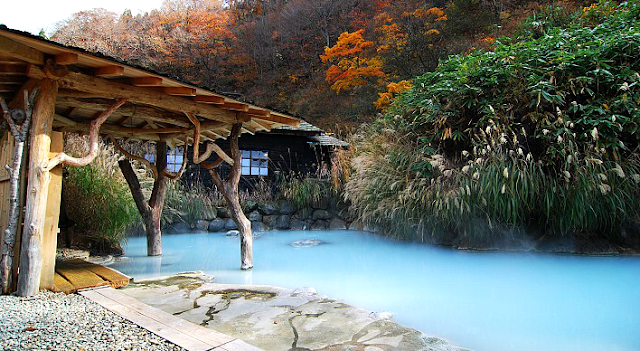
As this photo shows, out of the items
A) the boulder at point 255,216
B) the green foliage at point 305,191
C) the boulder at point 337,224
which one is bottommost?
the boulder at point 337,224

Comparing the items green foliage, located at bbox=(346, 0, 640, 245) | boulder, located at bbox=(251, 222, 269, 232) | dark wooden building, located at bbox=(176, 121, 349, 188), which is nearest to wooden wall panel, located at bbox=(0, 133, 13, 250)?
green foliage, located at bbox=(346, 0, 640, 245)

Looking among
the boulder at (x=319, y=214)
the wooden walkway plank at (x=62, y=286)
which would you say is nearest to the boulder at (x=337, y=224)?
the boulder at (x=319, y=214)

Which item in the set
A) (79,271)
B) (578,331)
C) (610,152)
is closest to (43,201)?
(79,271)

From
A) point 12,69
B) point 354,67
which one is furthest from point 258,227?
point 354,67

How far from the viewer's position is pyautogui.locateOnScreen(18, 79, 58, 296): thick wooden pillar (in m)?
2.69

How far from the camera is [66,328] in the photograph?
2.03 meters

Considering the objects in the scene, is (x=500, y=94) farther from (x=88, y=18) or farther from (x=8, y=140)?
(x=88, y=18)

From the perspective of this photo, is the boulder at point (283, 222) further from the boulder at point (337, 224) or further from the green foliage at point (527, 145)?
the green foliage at point (527, 145)

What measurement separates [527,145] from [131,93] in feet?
17.1

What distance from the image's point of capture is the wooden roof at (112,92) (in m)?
2.61

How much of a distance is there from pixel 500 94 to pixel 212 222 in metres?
6.24

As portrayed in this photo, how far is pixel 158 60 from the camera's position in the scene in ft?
58.7

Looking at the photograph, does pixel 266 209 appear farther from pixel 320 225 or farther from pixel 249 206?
pixel 320 225

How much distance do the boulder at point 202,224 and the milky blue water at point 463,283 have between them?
184 centimetres
